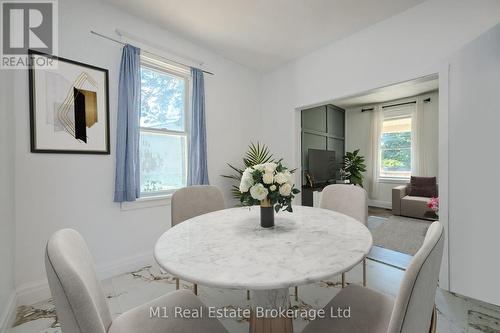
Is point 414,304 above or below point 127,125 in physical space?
below

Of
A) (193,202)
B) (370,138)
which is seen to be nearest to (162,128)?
(193,202)

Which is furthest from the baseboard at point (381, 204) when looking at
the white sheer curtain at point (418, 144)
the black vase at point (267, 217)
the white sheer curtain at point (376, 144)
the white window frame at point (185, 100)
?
the black vase at point (267, 217)

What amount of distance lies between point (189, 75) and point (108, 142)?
132 cm

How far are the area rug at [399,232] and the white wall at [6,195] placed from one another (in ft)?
12.2

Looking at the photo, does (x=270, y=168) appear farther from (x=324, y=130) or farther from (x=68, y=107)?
(x=324, y=130)

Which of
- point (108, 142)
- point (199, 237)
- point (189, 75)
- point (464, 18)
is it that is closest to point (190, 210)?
point (199, 237)

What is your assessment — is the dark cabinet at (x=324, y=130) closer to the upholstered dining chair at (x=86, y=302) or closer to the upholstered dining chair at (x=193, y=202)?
the upholstered dining chair at (x=193, y=202)

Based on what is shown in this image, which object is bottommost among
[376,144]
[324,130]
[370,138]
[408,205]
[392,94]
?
[408,205]

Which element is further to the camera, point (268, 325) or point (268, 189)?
point (268, 189)

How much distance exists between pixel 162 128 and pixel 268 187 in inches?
76.5

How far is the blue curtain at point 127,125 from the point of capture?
7.04 feet

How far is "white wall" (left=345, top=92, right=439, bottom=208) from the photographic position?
15.1 ft

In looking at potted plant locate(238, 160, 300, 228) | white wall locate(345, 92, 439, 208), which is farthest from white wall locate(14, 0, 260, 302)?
white wall locate(345, 92, 439, 208)

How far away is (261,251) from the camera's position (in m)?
0.87
